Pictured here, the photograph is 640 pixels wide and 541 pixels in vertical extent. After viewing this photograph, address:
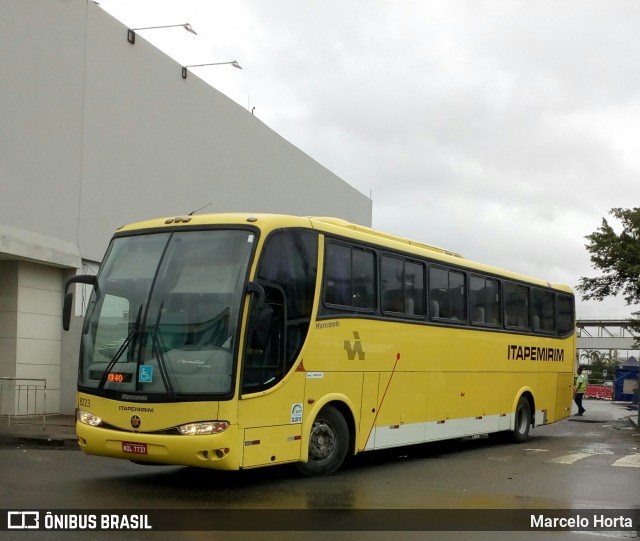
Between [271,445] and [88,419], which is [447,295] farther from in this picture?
[88,419]

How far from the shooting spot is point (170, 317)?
10039 mm

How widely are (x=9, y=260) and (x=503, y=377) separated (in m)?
11.2

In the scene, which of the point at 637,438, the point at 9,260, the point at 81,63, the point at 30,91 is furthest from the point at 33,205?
the point at 637,438

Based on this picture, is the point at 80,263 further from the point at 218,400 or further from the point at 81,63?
the point at 218,400

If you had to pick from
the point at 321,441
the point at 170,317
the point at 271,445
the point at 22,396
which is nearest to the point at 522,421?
the point at 321,441

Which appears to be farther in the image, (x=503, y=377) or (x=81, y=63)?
(x=81, y=63)

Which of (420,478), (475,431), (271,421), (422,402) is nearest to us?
(271,421)

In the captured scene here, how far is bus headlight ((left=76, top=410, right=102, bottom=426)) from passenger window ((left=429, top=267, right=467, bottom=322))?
618 centimetres

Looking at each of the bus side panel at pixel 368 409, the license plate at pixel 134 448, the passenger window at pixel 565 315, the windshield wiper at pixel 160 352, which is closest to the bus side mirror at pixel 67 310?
the windshield wiper at pixel 160 352

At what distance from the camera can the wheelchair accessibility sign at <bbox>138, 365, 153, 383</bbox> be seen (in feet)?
32.5

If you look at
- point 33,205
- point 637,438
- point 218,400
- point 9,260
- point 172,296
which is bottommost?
point 637,438

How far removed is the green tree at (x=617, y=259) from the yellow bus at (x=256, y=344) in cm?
1436

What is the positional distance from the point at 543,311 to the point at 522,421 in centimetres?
257

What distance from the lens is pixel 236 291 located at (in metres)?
10.1
